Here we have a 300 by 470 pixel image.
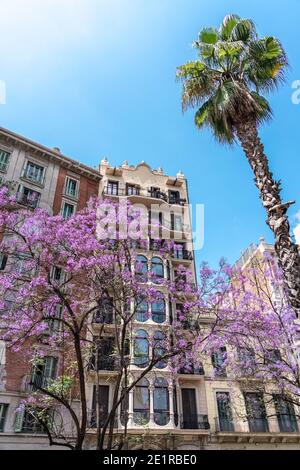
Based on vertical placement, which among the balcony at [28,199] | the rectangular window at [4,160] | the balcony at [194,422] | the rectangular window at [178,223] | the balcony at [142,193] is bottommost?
the balcony at [194,422]

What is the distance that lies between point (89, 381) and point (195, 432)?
272 inches

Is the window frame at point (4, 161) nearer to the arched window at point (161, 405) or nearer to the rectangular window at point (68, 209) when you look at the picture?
the rectangular window at point (68, 209)

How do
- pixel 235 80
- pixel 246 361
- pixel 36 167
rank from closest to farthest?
pixel 235 80 → pixel 246 361 → pixel 36 167

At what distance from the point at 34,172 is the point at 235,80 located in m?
20.1

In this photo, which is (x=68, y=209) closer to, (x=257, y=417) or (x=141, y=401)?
(x=141, y=401)

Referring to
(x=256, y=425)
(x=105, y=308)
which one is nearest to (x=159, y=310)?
(x=256, y=425)

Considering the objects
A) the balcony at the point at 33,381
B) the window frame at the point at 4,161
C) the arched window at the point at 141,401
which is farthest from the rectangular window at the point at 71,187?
the arched window at the point at 141,401

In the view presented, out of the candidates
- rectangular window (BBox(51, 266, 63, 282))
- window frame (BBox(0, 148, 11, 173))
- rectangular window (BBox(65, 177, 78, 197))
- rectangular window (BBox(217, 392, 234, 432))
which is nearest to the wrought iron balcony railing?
rectangular window (BBox(217, 392, 234, 432))

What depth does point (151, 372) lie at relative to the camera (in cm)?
1931

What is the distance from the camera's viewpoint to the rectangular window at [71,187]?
2817cm

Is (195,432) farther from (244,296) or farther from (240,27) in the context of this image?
(240,27)

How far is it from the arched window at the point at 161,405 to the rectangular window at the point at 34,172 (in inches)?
678

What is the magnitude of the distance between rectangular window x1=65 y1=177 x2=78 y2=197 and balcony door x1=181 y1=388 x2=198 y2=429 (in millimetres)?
16803

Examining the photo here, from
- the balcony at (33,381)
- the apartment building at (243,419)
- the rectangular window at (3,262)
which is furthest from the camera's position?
the rectangular window at (3,262)
